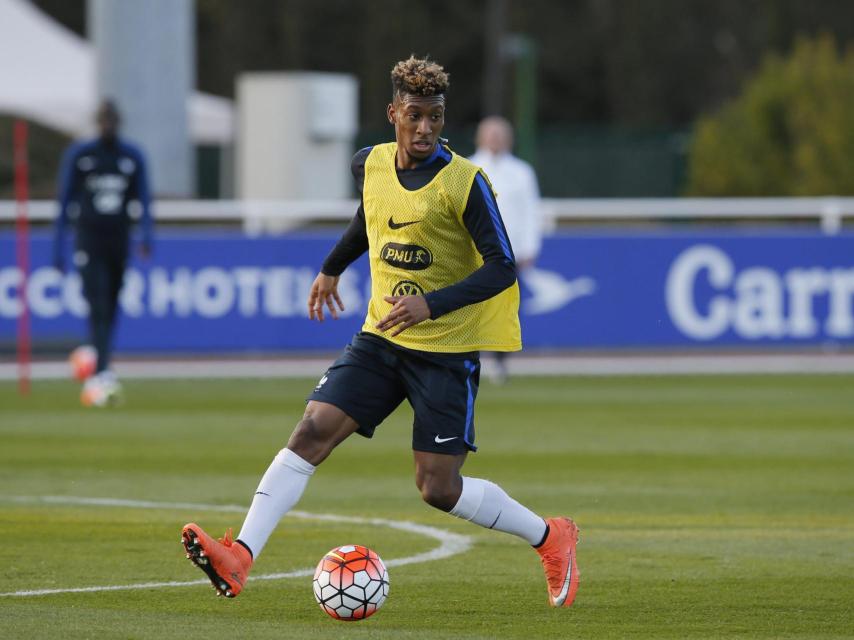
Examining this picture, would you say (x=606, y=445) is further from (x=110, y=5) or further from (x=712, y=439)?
(x=110, y=5)

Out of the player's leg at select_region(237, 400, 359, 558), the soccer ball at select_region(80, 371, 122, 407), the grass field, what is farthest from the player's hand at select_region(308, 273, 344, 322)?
the soccer ball at select_region(80, 371, 122, 407)

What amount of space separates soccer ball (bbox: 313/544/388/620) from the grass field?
60mm

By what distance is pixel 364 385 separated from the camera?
24.8 feet

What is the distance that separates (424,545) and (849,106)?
29495 millimetres

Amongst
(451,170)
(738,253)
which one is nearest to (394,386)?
(451,170)

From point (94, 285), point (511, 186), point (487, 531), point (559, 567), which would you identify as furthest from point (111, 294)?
point (559, 567)

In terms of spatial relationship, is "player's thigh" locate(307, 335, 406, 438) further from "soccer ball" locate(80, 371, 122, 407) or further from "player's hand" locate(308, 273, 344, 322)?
"soccer ball" locate(80, 371, 122, 407)

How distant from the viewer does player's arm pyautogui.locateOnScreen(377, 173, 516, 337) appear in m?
7.30

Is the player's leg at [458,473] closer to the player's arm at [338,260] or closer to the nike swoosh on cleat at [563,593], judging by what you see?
the nike swoosh on cleat at [563,593]

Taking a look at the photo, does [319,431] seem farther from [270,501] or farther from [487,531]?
[487,531]

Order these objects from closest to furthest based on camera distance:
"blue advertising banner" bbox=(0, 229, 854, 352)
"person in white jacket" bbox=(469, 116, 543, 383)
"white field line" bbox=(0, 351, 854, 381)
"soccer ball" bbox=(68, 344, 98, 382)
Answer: "soccer ball" bbox=(68, 344, 98, 382) < "person in white jacket" bbox=(469, 116, 543, 383) < "white field line" bbox=(0, 351, 854, 381) < "blue advertising banner" bbox=(0, 229, 854, 352)

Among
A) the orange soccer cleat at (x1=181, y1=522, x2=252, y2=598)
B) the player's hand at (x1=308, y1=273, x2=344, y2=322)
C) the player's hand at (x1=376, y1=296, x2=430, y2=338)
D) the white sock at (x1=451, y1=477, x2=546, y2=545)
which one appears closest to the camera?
the orange soccer cleat at (x1=181, y1=522, x2=252, y2=598)

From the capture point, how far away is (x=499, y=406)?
15.8 m

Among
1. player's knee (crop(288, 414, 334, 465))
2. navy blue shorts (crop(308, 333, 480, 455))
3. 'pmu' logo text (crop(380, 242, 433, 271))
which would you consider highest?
'pmu' logo text (crop(380, 242, 433, 271))
